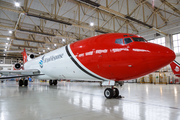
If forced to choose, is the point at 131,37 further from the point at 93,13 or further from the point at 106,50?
the point at 93,13

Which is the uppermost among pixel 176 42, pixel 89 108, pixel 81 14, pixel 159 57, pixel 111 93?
pixel 81 14

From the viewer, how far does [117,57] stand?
241 inches

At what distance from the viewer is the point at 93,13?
1975 centimetres

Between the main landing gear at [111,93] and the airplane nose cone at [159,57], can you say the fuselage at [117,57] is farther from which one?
the main landing gear at [111,93]

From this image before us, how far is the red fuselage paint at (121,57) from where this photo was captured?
5.50 metres

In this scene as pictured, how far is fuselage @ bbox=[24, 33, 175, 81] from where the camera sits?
5.54 m

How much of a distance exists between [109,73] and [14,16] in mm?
18468

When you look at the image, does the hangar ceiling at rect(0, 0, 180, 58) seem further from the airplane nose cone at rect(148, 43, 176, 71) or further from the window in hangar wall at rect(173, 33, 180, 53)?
the airplane nose cone at rect(148, 43, 176, 71)

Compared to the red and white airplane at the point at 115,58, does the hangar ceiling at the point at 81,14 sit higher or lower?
higher

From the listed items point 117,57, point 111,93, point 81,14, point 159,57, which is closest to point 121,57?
point 117,57

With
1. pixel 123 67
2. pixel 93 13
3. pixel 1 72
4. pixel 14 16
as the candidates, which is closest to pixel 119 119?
pixel 123 67

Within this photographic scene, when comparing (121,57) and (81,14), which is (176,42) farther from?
(121,57)

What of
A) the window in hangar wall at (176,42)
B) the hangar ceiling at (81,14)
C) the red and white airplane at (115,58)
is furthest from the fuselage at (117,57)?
the window in hangar wall at (176,42)

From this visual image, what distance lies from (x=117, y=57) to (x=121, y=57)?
0.18 meters
